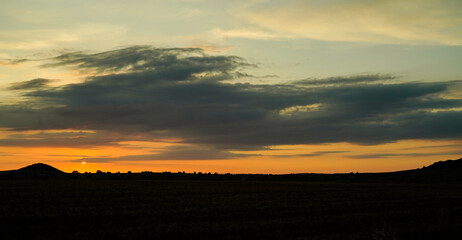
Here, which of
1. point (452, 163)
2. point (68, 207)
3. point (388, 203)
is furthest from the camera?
point (452, 163)

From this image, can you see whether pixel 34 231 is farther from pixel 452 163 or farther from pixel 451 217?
pixel 452 163

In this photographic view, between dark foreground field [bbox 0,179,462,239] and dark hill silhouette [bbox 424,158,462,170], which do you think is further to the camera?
dark hill silhouette [bbox 424,158,462,170]

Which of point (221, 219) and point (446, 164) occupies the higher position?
point (446, 164)

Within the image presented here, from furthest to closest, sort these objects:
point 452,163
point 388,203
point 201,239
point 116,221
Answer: point 452,163, point 388,203, point 116,221, point 201,239

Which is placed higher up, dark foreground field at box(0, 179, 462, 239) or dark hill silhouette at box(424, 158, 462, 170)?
dark hill silhouette at box(424, 158, 462, 170)

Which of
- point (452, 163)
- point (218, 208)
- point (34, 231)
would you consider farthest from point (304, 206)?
point (452, 163)

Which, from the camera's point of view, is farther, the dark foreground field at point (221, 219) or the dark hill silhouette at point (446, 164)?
the dark hill silhouette at point (446, 164)

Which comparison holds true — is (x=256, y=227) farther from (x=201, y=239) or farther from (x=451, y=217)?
(x=451, y=217)

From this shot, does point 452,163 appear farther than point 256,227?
Yes

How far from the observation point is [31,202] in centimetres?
A: 3366

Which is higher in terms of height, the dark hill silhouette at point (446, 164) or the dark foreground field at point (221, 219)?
the dark hill silhouette at point (446, 164)

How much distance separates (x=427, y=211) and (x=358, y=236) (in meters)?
12.1

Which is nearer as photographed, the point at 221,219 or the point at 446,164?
the point at 221,219

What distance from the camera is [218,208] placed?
31.4 m
